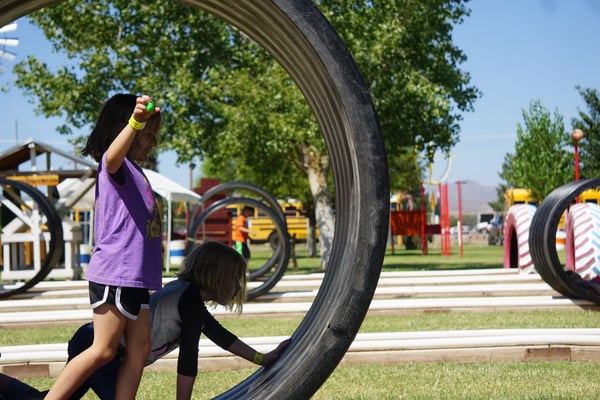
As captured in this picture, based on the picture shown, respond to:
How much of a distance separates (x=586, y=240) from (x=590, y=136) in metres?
34.2

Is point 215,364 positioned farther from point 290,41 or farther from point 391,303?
point 391,303

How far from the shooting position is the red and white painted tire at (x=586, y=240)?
1050 centimetres

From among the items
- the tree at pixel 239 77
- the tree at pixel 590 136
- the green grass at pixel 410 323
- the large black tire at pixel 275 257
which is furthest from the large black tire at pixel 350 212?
the tree at pixel 590 136

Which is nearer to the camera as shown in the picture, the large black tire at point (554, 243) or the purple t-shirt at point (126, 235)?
the purple t-shirt at point (126, 235)

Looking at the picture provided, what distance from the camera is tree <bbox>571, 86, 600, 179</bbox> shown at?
4081cm

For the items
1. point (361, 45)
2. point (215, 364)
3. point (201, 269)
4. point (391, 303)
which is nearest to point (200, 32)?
point (361, 45)

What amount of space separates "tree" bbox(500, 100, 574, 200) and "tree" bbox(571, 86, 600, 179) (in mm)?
1185

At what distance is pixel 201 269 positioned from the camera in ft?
13.4

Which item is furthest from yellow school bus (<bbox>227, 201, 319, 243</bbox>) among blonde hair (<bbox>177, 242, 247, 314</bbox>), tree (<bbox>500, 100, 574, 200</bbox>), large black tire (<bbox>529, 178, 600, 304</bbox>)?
blonde hair (<bbox>177, 242, 247, 314</bbox>)

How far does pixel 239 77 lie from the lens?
2084 cm

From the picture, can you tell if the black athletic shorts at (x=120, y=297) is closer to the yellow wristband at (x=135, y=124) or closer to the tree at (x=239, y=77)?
the yellow wristband at (x=135, y=124)

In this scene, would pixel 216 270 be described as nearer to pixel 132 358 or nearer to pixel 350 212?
pixel 132 358

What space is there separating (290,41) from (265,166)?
70.5ft

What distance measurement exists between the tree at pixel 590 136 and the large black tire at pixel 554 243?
3164 cm
